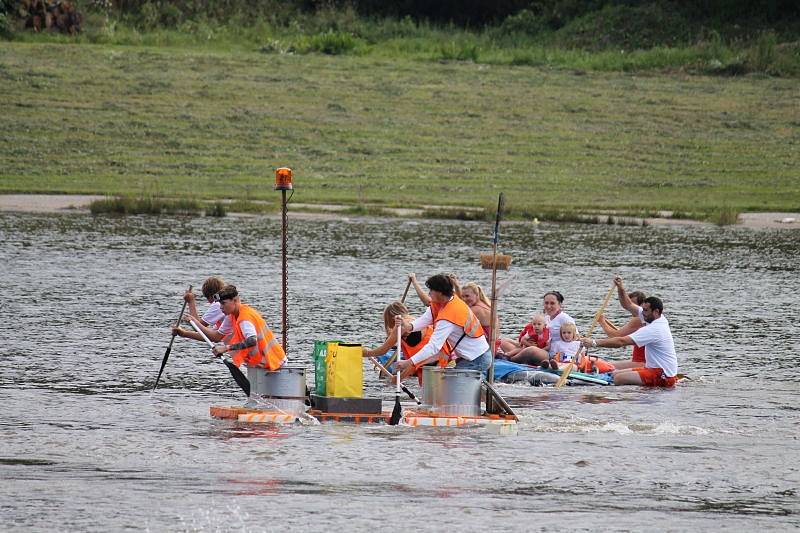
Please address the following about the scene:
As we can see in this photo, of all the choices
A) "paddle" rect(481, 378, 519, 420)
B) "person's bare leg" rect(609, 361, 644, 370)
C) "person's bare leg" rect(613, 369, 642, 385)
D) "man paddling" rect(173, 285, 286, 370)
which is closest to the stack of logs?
"person's bare leg" rect(609, 361, 644, 370)

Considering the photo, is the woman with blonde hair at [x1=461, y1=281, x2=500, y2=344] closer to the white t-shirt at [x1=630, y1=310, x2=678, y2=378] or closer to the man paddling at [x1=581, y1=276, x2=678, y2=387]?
the man paddling at [x1=581, y1=276, x2=678, y2=387]

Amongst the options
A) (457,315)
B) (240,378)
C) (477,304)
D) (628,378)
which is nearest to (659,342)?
(628,378)

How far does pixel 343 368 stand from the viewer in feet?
52.2

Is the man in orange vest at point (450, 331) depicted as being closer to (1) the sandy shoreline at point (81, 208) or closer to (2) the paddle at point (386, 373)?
(2) the paddle at point (386, 373)

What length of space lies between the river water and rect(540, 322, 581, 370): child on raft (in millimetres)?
885

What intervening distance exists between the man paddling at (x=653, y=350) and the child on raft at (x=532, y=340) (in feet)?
2.57

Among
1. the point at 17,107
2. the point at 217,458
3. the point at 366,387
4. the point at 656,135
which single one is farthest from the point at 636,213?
the point at 217,458

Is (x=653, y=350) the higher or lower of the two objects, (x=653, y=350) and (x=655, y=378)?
the higher

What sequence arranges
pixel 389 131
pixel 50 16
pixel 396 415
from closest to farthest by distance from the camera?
pixel 396 415, pixel 389 131, pixel 50 16

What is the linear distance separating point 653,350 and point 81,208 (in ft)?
81.6

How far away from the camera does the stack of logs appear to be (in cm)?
6056

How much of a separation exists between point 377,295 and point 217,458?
43.4 feet

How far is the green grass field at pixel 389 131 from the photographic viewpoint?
46250 millimetres

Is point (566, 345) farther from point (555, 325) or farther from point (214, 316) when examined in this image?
point (214, 316)
